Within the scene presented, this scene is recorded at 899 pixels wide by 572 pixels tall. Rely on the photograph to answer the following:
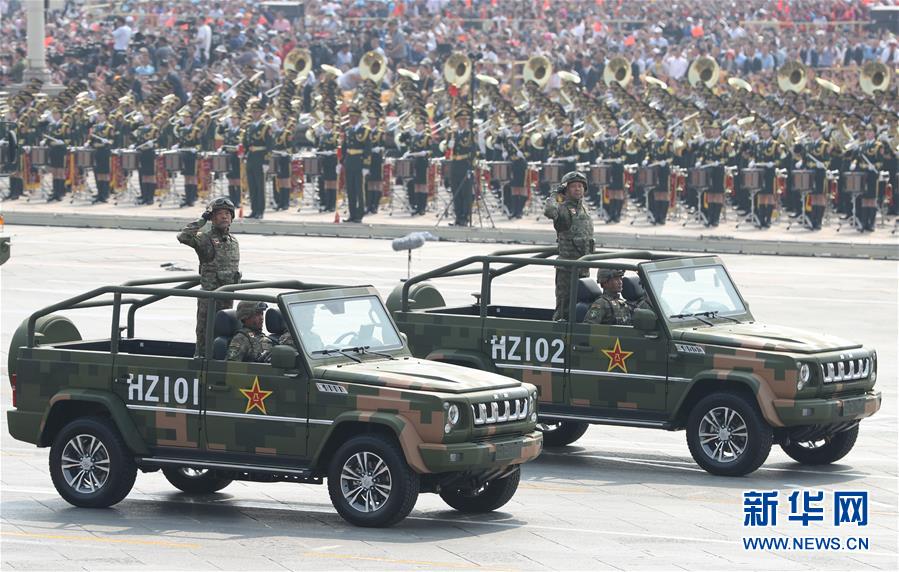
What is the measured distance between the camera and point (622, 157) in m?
36.3

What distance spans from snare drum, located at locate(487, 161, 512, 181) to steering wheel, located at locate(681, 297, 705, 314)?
69.0ft

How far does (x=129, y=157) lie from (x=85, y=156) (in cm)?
119

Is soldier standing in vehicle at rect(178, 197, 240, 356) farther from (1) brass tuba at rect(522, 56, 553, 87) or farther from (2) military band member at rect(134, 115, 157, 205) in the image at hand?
(1) brass tuba at rect(522, 56, 553, 87)

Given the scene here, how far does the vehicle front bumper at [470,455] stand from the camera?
12.8 meters

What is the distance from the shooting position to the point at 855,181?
112 ft

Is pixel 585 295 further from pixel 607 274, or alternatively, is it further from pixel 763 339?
pixel 763 339

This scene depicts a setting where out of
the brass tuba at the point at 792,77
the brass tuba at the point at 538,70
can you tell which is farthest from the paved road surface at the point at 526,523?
the brass tuba at the point at 538,70

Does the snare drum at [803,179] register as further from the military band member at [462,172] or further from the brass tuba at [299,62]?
the brass tuba at [299,62]

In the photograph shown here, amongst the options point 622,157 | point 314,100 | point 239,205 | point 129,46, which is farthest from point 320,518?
point 129,46

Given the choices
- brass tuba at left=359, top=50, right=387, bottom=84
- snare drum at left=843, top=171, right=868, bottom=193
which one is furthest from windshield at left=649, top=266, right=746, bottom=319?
brass tuba at left=359, top=50, right=387, bottom=84

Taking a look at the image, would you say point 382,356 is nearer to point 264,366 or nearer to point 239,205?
point 264,366

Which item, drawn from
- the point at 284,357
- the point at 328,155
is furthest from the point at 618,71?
the point at 284,357

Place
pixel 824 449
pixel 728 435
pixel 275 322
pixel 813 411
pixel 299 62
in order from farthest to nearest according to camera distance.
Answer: pixel 299 62, pixel 824 449, pixel 728 435, pixel 813 411, pixel 275 322

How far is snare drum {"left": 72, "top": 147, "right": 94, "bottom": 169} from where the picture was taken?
132 ft
